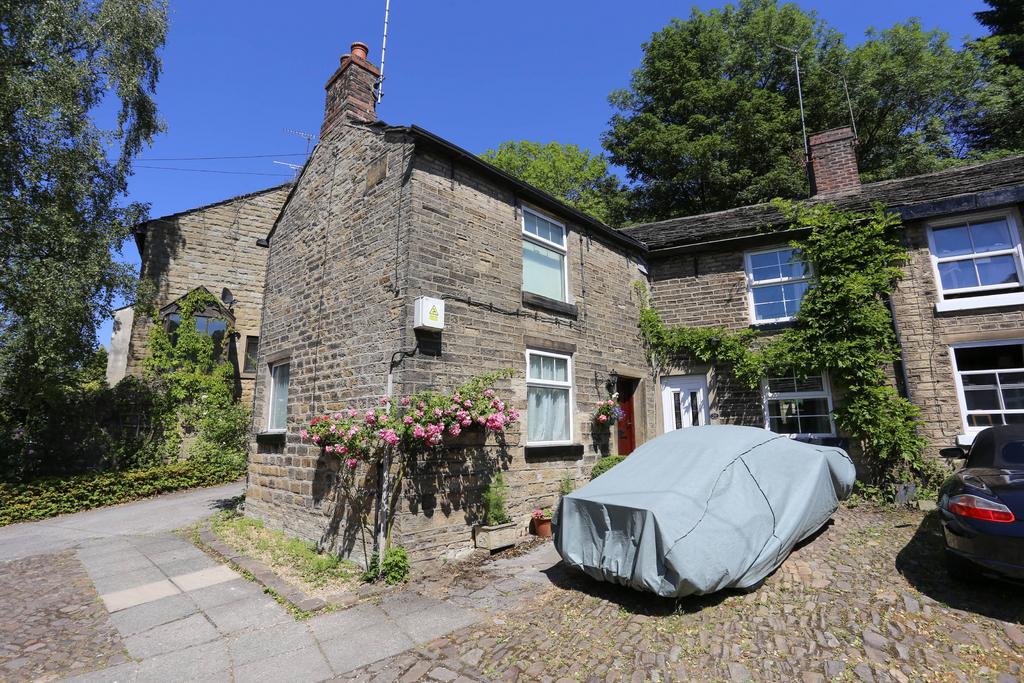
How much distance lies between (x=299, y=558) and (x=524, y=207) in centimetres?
679

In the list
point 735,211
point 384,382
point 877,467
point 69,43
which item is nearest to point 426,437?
point 384,382

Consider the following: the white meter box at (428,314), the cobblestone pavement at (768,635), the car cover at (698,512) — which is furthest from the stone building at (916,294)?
the white meter box at (428,314)

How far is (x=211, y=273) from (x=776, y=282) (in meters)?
17.5

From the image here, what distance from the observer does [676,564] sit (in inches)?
167

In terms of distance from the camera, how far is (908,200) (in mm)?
9898

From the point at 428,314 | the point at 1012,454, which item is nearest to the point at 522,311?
the point at 428,314

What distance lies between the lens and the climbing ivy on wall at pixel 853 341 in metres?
8.92

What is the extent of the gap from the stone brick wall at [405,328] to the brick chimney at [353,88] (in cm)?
49

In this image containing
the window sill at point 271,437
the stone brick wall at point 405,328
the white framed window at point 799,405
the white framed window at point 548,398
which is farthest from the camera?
the white framed window at point 799,405

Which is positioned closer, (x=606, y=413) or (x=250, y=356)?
(x=606, y=413)

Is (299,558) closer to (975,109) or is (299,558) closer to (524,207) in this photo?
(524,207)

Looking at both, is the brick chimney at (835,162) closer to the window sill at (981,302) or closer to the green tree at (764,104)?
the window sill at (981,302)

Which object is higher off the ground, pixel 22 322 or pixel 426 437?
pixel 22 322

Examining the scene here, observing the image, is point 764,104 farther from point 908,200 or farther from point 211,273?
point 211,273
